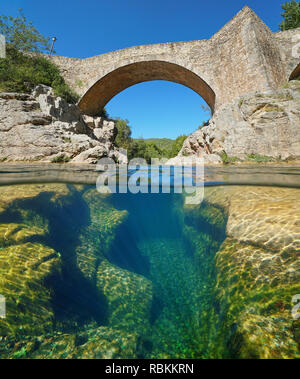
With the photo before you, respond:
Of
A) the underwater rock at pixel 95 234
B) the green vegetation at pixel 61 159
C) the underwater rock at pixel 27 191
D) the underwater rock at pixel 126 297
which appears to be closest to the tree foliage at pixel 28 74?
the green vegetation at pixel 61 159

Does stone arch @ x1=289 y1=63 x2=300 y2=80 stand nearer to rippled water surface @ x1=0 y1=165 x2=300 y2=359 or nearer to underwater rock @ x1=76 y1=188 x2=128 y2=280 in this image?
rippled water surface @ x1=0 y1=165 x2=300 y2=359

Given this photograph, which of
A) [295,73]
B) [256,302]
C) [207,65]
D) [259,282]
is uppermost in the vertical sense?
[207,65]

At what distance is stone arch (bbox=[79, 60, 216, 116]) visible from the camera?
47.5 feet

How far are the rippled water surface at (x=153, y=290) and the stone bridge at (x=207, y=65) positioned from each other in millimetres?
10599

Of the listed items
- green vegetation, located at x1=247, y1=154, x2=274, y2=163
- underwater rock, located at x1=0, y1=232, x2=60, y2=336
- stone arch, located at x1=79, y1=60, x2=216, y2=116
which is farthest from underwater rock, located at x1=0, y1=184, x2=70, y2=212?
stone arch, located at x1=79, y1=60, x2=216, y2=116

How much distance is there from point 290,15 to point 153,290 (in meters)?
37.3

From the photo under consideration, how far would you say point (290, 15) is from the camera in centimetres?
2311

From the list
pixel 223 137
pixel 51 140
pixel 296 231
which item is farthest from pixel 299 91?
pixel 51 140

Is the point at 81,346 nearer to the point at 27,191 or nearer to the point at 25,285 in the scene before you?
the point at 25,285

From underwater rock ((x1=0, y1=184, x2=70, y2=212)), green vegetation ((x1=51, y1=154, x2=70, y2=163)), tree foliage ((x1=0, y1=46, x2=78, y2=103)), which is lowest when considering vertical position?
underwater rock ((x1=0, y1=184, x2=70, y2=212))

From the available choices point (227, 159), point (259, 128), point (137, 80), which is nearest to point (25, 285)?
Result: point (227, 159)

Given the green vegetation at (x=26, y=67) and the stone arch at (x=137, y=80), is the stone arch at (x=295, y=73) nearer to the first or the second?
the stone arch at (x=137, y=80)

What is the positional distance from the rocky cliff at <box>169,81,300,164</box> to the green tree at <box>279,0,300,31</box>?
76.3ft
